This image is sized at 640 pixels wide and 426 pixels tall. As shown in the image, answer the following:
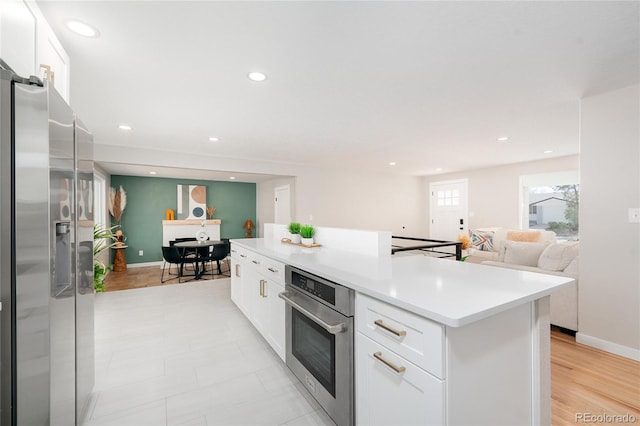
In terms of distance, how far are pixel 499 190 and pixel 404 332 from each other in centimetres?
649

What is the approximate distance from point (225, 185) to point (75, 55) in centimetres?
593

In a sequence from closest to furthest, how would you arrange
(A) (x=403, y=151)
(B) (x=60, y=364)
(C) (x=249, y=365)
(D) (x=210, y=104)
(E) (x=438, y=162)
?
(B) (x=60, y=364) < (C) (x=249, y=365) < (D) (x=210, y=104) < (A) (x=403, y=151) < (E) (x=438, y=162)

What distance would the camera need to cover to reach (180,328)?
3.04m

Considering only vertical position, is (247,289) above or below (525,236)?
below

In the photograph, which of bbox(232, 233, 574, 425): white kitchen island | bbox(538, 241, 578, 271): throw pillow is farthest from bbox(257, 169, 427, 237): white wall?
bbox(232, 233, 574, 425): white kitchen island

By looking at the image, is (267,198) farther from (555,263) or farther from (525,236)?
(555,263)

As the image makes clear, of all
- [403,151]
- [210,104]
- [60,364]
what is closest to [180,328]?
[60,364]

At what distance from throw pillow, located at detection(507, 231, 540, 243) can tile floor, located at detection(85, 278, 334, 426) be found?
5.02 metres

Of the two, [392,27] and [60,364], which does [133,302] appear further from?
[392,27]

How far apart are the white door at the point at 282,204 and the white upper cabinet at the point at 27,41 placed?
4827mm

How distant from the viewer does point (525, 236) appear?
5348mm

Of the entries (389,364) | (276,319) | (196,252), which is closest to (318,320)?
(389,364)

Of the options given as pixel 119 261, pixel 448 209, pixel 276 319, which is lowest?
pixel 119 261

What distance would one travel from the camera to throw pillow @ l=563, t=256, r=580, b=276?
2.89 m
